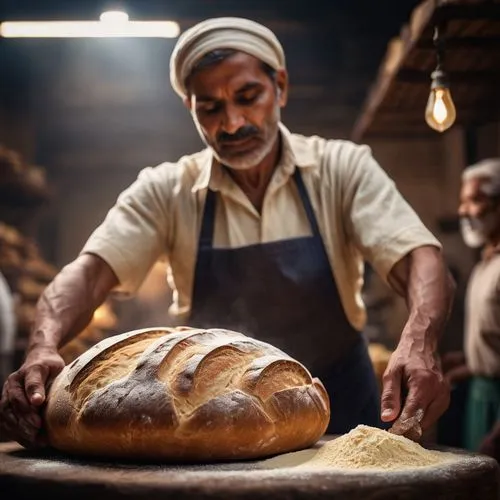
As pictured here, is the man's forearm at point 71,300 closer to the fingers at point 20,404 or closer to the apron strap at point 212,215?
the fingers at point 20,404

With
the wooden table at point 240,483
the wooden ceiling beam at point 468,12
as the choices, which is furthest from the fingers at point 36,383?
the wooden ceiling beam at point 468,12

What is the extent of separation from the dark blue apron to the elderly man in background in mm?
2267

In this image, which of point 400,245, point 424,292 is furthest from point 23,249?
point 424,292

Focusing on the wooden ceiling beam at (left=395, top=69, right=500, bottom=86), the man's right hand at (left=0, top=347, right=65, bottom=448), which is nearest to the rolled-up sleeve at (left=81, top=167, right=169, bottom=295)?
the man's right hand at (left=0, top=347, right=65, bottom=448)

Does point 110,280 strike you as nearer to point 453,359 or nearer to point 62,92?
point 453,359

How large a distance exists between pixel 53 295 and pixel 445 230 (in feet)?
18.1

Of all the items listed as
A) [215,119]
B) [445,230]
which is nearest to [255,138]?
[215,119]

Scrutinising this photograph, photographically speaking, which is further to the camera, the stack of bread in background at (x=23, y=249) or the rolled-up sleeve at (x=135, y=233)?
the stack of bread in background at (x=23, y=249)

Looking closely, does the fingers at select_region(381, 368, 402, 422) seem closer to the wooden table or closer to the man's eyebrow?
the wooden table

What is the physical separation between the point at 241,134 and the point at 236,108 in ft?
0.29

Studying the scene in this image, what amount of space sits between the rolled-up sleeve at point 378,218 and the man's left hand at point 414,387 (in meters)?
0.50

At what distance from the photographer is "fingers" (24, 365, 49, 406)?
2.15 meters

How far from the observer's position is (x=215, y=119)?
2.87 metres

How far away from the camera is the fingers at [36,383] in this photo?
7.04ft
